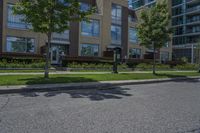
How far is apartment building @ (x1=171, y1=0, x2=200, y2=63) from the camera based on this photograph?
6400cm

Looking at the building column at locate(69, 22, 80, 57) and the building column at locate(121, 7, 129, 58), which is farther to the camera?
the building column at locate(121, 7, 129, 58)

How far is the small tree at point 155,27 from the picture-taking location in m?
21.8

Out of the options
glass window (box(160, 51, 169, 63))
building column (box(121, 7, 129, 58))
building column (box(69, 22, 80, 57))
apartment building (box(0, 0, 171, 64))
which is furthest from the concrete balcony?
glass window (box(160, 51, 169, 63))

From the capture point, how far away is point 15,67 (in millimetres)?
21281

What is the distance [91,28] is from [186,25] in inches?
1547

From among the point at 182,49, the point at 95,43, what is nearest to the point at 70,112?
the point at 95,43

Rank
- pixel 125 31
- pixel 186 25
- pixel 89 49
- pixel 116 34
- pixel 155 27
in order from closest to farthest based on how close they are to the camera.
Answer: pixel 155 27 < pixel 89 49 < pixel 116 34 < pixel 125 31 < pixel 186 25

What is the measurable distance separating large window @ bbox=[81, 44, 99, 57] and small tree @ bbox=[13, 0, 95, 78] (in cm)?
2010

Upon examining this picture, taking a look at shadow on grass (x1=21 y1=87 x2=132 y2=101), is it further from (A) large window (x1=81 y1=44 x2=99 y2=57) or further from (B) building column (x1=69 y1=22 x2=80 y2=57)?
(A) large window (x1=81 y1=44 x2=99 y2=57)

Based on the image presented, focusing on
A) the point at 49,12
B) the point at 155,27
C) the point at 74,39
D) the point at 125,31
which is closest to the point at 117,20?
the point at 125,31

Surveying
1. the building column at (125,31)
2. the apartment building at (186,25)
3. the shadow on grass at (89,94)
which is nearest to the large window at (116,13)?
the building column at (125,31)

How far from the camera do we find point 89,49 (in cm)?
3578

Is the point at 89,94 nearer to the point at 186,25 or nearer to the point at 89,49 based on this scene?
the point at 89,49

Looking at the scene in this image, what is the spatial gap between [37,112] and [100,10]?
3178cm
